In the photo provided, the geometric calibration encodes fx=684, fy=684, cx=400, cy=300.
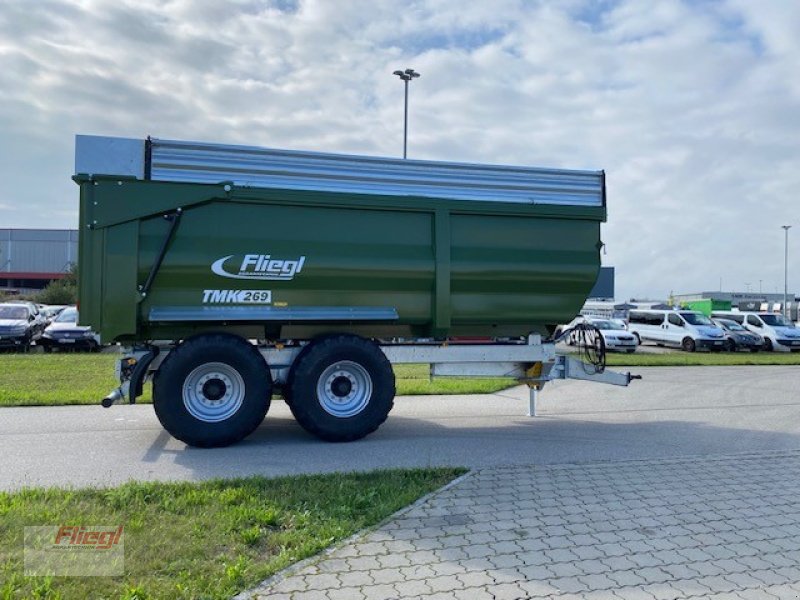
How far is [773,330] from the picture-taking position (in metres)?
29.8

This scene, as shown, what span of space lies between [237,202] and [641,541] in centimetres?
548

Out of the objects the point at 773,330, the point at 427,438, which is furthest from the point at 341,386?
the point at 773,330

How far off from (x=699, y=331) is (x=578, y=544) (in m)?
25.6

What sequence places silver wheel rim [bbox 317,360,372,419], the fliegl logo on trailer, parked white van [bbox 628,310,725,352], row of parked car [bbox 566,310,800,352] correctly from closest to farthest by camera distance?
the fliegl logo on trailer < silver wheel rim [bbox 317,360,372,419] < row of parked car [bbox 566,310,800,352] < parked white van [bbox 628,310,725,352]

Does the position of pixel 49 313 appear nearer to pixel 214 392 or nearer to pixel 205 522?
pixel 214 392

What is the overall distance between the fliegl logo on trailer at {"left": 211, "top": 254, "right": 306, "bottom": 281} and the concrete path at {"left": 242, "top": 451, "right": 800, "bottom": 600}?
3215mm

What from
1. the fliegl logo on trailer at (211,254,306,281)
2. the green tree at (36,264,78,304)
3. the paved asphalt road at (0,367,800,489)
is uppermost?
the green tree at (36,264,78,304)

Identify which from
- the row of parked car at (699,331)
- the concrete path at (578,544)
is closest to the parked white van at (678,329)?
the row of parked car at (699,331)

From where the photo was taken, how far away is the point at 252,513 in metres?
4.96

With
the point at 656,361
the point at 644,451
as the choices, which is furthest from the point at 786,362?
the point at 644,451

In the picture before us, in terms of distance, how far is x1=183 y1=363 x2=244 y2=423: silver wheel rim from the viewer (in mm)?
7711

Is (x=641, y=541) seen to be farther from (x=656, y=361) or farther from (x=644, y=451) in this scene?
(x=656, y=361)

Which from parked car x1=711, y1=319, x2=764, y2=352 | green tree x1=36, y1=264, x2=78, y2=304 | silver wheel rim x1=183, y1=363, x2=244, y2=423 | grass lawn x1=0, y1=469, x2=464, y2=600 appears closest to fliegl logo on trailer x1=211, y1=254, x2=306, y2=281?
silver wheel rim x1=183, y1=363, x2=244, y2=423

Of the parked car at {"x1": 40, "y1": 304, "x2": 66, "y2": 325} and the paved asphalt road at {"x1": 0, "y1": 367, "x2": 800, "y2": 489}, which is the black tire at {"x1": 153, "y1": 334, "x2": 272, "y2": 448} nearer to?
the paved asphalt road at {"x1": 0, "y1": 367, "x2": 800, "y2": 489}
